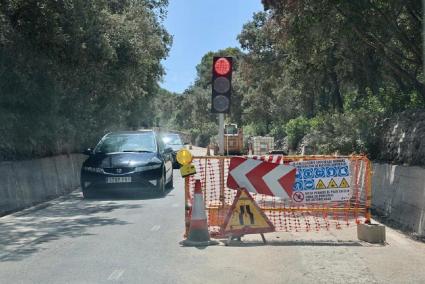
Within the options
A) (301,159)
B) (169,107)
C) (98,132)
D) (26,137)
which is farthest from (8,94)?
(169,107)

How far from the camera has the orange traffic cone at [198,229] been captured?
28.9 ft

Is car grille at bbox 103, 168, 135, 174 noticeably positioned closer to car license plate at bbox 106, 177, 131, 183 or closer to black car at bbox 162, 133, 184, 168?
car license plate at bbox 106, 177, 131, 183

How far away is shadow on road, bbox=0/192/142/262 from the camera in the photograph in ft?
29.1

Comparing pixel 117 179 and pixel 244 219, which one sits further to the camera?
pixel 117 179

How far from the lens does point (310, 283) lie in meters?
6.66

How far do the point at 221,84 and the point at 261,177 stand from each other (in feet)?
6.07

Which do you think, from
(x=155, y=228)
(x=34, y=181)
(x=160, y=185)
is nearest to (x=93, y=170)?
(x=160, y=185)

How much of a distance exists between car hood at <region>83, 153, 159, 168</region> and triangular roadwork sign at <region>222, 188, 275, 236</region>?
629 cm

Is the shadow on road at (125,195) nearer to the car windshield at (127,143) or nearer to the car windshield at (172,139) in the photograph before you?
the car windshield at (127,143)

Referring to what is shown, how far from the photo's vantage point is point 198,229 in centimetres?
885

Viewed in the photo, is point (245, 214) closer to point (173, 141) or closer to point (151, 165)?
point (151, 165)

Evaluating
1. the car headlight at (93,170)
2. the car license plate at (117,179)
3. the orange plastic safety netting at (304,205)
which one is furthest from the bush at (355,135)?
the car headlight at (93,170)

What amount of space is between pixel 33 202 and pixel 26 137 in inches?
78.0

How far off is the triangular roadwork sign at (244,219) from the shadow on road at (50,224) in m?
2.52
